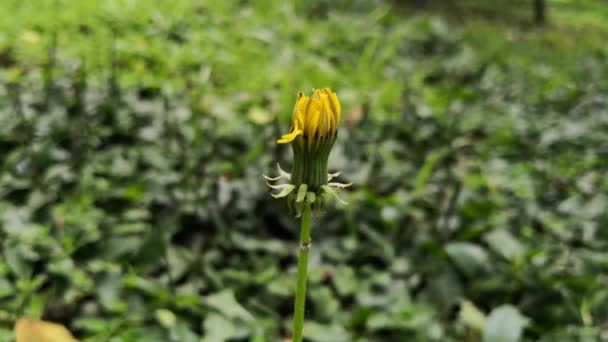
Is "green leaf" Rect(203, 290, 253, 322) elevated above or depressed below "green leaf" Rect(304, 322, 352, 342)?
above

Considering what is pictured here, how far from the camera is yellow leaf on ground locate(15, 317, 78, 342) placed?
1484mm

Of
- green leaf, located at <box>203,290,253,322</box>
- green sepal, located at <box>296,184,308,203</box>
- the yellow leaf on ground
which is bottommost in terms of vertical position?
the yellow leaf on ground

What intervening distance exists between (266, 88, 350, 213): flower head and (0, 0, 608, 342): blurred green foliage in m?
0.90

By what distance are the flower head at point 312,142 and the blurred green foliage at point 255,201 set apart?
896 mm

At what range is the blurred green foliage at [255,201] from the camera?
183cm

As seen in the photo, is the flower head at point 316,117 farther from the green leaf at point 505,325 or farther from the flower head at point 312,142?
the green leaf at point 505,325

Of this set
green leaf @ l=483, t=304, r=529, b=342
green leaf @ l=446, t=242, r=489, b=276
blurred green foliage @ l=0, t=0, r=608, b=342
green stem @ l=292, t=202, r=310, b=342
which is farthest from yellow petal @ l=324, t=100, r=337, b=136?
green leaf @ l=446, t=242, r=489, b=276

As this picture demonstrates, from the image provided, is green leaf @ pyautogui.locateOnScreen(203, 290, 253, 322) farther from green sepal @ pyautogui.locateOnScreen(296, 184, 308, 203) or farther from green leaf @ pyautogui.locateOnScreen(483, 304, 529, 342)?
green sepal @ pyautogui.locateOnScreen(296, 184, 308, 203)

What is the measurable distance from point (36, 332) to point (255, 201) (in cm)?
106

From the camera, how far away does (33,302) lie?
1680 millimetres

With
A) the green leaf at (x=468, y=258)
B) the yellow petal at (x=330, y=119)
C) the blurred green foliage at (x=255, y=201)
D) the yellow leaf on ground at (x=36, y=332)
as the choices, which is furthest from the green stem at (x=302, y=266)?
the green leaf at (x=468, y=258)

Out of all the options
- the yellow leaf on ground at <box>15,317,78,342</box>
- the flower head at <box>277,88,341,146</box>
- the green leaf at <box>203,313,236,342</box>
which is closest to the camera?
the flower head at <box>277,88,341,146</box>

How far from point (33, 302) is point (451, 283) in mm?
1461

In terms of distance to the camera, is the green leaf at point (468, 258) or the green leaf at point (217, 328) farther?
the green leaf at point (468, 258)
